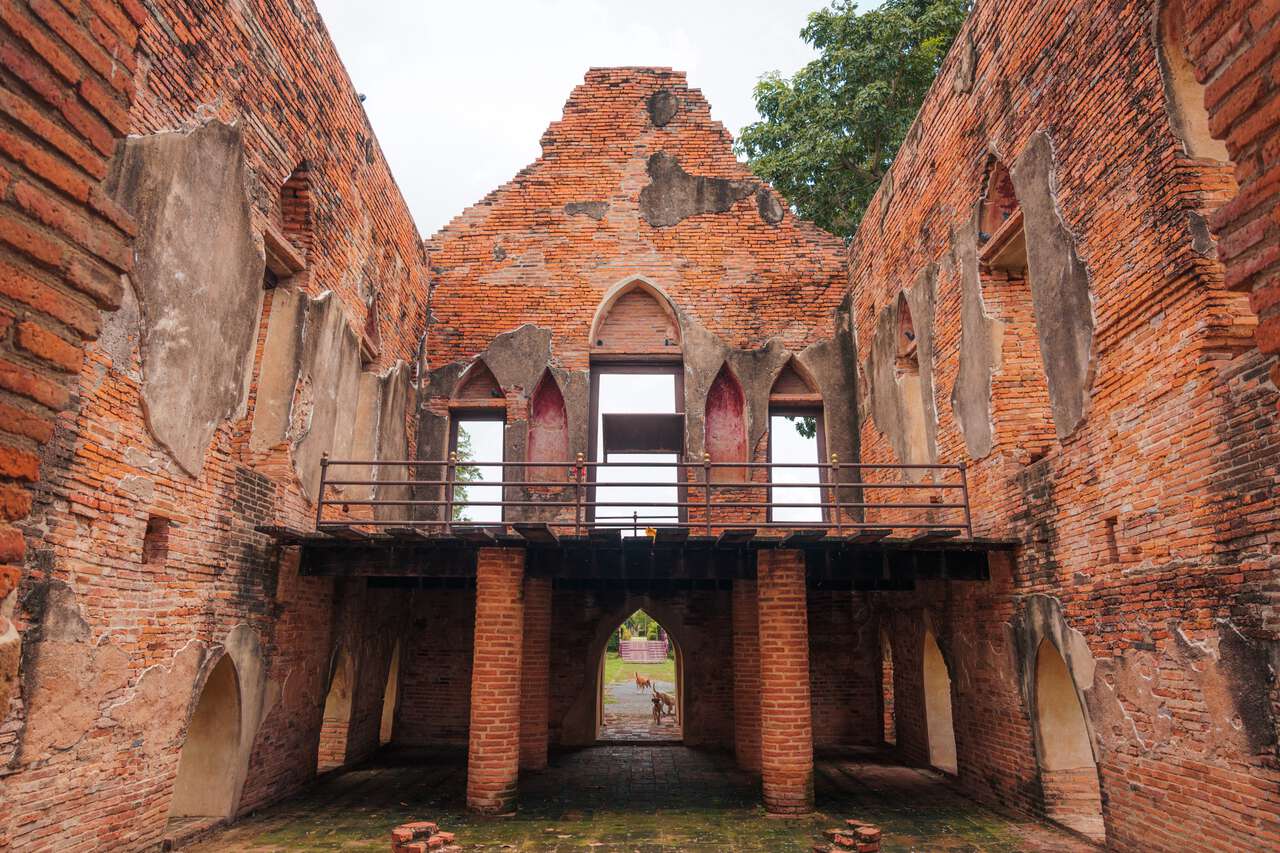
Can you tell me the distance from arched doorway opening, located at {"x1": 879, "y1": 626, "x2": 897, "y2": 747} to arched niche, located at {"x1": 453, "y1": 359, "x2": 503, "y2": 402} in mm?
7365

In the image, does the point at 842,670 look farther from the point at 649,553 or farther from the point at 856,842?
the point at 856,842

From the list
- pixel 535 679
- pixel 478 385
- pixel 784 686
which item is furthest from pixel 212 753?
pixel 478 385

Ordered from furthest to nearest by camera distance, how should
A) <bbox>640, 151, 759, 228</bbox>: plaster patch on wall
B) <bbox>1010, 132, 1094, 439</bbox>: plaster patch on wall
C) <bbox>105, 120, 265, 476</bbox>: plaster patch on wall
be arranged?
<bbox>640, 151, 759, 228</bbox>: plaster patch on wall < <bbox>1010, 132, 1094, 439</bbox>: plaster patch on wall < <bbox>105, 120, 265, 476</bbox>: plaster patch on wall

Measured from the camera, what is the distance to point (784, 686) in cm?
845

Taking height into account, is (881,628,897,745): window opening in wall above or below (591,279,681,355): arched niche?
below

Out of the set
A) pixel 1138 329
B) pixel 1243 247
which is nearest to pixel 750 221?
pixel 1138 329

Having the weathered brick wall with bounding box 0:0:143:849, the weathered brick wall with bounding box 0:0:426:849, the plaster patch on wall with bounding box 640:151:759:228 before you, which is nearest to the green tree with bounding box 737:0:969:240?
the plaster patch on wall with bounding box 640:151:759:228

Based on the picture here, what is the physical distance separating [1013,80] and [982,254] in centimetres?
175

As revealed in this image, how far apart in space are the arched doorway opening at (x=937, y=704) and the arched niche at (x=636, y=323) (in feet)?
19.9

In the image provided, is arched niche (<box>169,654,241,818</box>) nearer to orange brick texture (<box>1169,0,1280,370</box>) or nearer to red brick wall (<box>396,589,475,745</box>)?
red brick wall (<box>396,589,475,745</box>)

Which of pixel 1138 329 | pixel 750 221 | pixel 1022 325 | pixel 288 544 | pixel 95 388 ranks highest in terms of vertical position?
pixel 750 221

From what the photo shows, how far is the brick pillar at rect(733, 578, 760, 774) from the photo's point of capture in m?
10.4

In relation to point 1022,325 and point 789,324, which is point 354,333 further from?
point 1022,325

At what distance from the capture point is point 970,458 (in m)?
9.09
